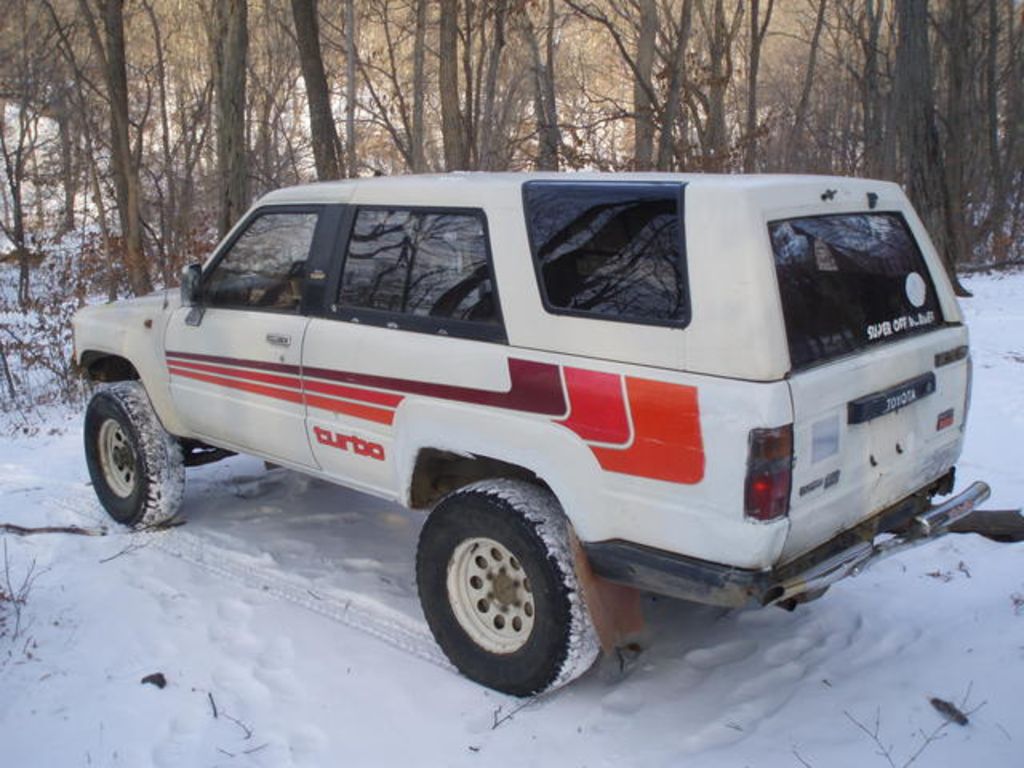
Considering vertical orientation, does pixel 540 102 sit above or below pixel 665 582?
above

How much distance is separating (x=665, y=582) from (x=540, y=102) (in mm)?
19375

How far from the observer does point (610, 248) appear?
10.7ft

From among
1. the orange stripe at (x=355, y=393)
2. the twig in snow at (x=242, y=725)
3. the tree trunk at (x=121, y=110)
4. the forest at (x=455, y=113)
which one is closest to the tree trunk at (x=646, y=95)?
the forest at (x=455, y=113)

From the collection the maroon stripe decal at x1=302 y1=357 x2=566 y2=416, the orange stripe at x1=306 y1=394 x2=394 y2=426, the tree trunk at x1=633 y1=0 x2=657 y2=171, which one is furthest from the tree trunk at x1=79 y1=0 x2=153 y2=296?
the maroon stripe decal at x1=302 y1=357 x2=566 y2=416

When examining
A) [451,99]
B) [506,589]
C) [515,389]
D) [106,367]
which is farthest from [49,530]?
[451,99]

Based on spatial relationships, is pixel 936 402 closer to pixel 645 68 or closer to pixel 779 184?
pixel 779 184

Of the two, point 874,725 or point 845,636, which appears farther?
point 845,636

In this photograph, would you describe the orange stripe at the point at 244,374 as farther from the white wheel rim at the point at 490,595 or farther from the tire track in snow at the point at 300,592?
the white wheel rim at the point at 490,595

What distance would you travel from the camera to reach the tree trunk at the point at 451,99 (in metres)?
13.1

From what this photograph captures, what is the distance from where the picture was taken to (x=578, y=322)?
325 cm

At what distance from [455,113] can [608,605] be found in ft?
36.8

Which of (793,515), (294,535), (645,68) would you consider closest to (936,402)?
(793,515)

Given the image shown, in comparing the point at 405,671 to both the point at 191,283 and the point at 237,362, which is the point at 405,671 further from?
the point at 191,283

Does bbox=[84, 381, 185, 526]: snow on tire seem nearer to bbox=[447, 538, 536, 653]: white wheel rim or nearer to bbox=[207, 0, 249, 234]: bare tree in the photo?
bbox=[447, 538, 536, 653]: white wheel rim
